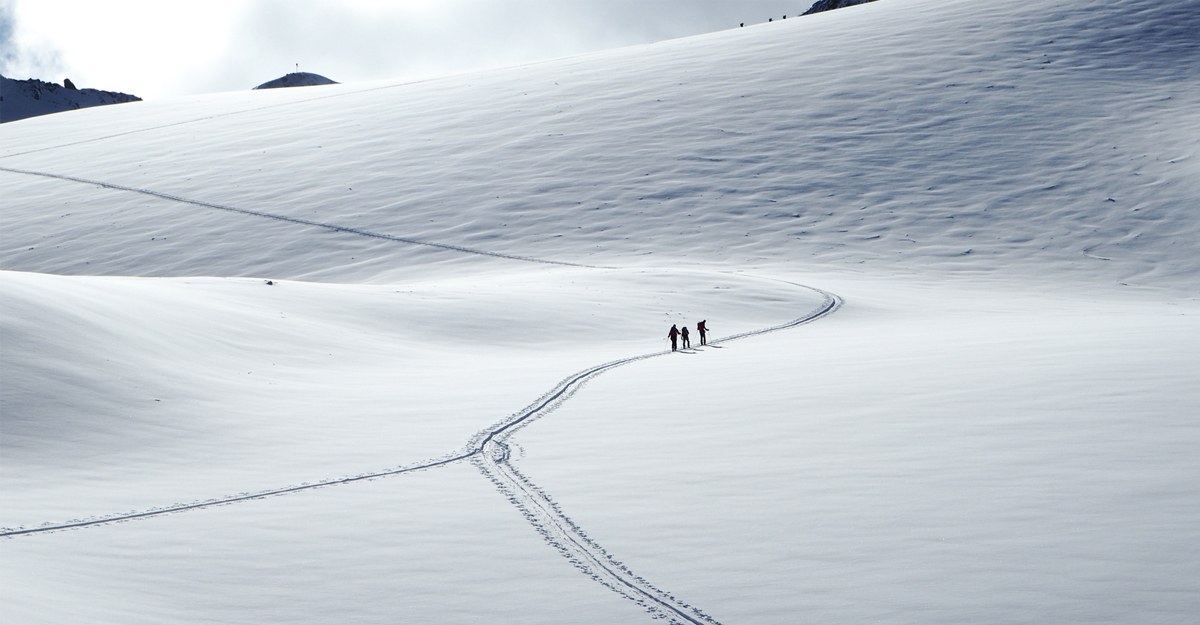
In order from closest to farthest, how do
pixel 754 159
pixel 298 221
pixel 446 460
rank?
1. pixel 446 460
2. pixel 298 221
3. pixel 754 159

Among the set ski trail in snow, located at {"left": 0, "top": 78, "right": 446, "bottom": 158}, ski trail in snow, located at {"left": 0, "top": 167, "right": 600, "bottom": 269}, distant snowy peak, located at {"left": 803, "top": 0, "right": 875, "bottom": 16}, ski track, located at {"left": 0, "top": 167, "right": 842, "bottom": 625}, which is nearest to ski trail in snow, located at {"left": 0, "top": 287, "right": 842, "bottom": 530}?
ski track, located at {"left": 0, "top": 167, "right": 842, "bottom": 625}

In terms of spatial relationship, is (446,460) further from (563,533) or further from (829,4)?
(829,4)

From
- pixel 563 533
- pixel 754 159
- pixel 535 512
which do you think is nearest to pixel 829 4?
pixel 754 159

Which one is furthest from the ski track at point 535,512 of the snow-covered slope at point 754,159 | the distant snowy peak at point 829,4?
the distant snowy peak at point 829,4

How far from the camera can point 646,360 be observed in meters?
15.8

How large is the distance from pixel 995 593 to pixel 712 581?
1696mm

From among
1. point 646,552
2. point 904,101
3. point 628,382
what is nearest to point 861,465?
point 646,552

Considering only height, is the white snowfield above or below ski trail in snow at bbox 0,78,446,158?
below

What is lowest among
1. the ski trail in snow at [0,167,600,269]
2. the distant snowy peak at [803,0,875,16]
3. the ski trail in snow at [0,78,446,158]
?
the ski trail in snow at [0,167,600,269]

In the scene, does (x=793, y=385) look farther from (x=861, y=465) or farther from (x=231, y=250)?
(x=231, y=250)

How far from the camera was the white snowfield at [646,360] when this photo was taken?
19.6ft

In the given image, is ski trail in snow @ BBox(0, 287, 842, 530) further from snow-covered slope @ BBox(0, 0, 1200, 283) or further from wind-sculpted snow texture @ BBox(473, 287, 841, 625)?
snow-covered slope @ BBox(0, 0, 1200, 283)

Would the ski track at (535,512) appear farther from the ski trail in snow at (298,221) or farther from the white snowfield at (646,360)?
the ski trail in snow at (298,221)

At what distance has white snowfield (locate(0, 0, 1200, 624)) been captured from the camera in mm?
5980
